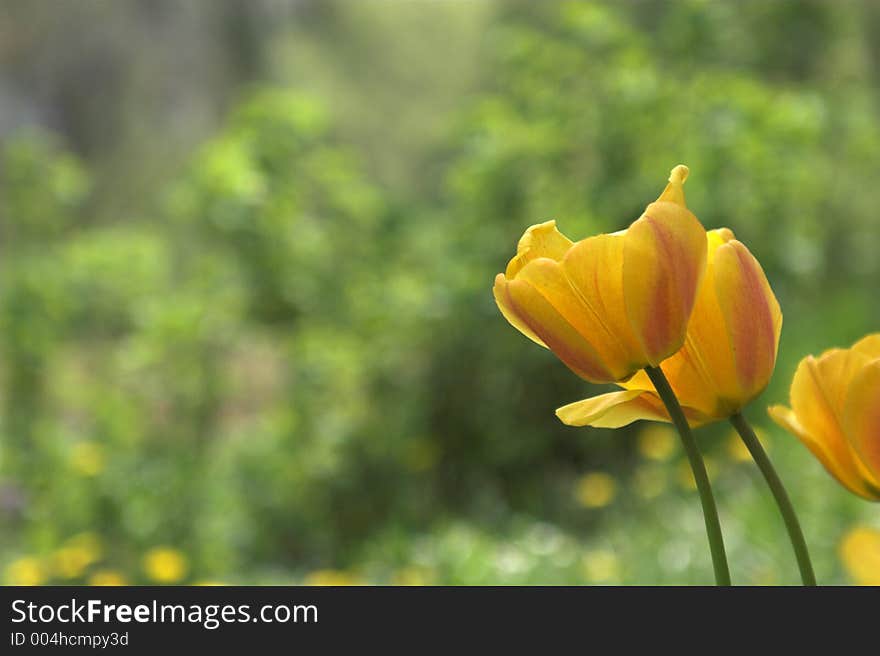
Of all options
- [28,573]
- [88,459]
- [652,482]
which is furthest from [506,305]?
[88,459]

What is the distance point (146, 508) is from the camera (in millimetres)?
2371

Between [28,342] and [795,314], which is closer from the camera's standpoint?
[28,342]

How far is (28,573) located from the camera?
196cm

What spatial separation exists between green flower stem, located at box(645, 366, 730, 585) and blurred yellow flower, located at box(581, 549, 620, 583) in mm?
1508

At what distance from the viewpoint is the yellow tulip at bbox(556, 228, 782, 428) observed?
0.28 m

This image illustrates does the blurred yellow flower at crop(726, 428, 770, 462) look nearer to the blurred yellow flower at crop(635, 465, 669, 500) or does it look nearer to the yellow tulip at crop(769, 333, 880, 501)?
the blurred yellow flower at crop(635, 465, 669, 500)

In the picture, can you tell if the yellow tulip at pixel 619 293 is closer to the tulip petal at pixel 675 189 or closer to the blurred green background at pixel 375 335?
the tulip petal at pixel 675 189

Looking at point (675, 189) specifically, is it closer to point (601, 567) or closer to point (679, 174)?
point (679, 174)

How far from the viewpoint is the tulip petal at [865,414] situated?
27cm

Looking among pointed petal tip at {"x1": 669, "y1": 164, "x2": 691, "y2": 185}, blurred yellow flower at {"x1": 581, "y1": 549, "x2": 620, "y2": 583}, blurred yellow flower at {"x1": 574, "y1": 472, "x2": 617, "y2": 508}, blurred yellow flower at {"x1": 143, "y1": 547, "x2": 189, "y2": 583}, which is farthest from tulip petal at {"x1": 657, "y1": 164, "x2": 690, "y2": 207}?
blurred yellow flower at {"x1": 574, "y1": 472, "x2": 617, "y2": 508}

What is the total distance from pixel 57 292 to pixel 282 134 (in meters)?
0.71

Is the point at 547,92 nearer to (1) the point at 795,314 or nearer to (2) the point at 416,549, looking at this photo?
(1) the point at 795,314

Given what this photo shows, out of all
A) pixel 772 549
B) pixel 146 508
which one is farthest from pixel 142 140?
pixel 772 549
